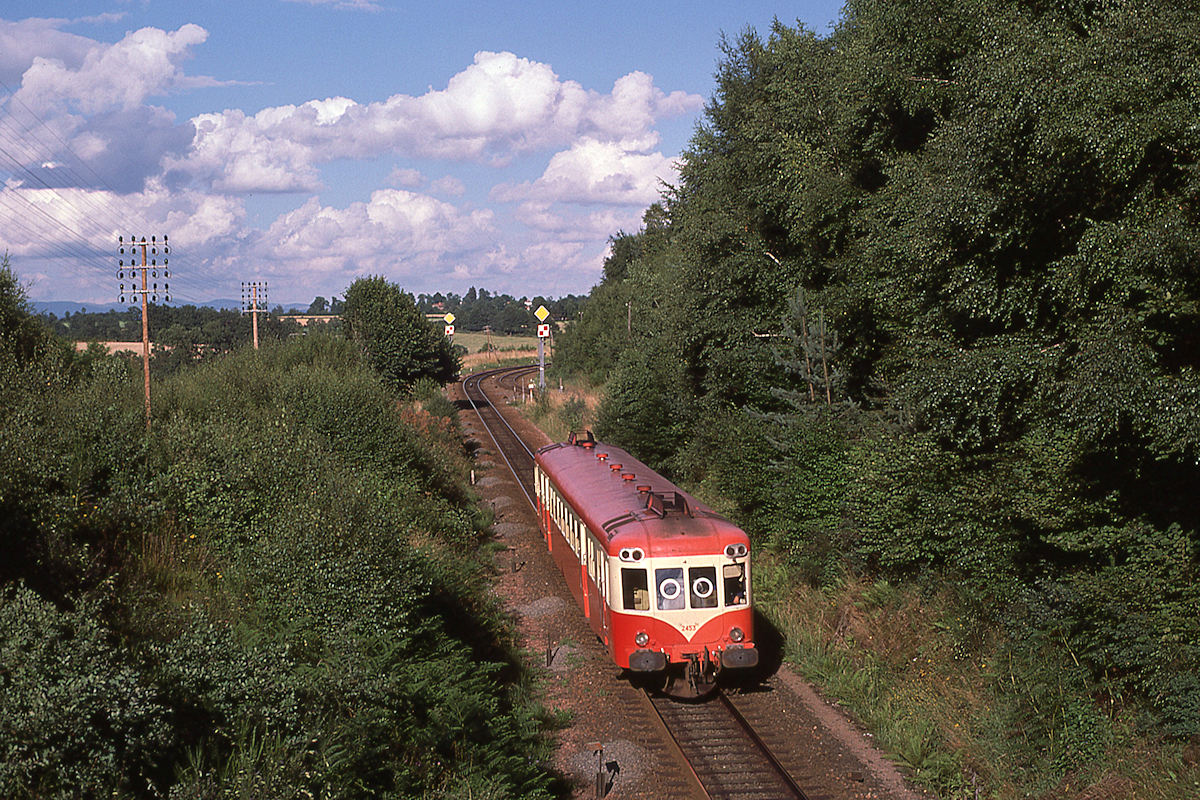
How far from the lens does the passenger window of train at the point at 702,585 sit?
42.2 ft

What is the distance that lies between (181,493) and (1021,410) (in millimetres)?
13034

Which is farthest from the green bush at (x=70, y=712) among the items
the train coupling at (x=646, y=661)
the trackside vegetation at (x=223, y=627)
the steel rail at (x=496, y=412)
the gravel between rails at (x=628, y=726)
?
the steel rail at (x=496, y=412)

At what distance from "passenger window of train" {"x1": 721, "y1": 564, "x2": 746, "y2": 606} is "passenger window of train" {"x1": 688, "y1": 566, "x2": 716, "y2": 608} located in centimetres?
22

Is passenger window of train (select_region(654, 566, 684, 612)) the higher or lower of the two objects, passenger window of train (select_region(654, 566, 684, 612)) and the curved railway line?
the higher

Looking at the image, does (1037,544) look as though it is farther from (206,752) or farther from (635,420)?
(635,420)

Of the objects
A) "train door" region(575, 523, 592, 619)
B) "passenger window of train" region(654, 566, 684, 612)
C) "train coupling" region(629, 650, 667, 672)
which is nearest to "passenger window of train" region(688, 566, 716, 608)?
"passenger window of train" region(654, 566, 684, 612)

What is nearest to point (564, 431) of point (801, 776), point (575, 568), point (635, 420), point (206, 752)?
point (635, 420)

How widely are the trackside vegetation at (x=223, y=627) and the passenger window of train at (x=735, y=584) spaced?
3457 millimetres

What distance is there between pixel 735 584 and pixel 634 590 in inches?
60.9

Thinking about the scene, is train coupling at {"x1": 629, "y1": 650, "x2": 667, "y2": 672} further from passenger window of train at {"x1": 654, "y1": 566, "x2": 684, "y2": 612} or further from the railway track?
the railway track

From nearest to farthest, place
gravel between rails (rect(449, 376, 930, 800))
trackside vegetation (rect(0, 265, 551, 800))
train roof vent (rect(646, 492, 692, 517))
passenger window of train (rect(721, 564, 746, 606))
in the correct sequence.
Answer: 1. trackside vegetation (rect(0, 265, 551, 800))
2. gravel between rails (rect(449, 376, 930, 800))
3. passenger window of train (rect(721, 564, 746, 606))
4. train roof vent (rect(646, 492, 692, 517))

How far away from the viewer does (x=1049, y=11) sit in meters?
13.3

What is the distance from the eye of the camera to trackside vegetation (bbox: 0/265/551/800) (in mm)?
7141

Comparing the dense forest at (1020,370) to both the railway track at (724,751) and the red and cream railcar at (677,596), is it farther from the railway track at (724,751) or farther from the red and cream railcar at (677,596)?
the red and cream railcar at (677,596)
